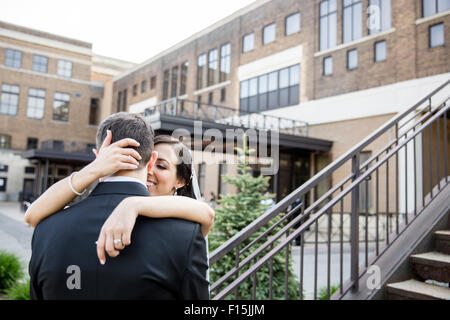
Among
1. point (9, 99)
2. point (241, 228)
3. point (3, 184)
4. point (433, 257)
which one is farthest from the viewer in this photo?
point (9, 99)

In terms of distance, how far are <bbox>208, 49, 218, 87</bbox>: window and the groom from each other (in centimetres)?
2606

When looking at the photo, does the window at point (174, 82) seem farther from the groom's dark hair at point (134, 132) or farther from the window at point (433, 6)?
the groom's dark hair at point (134, 132)

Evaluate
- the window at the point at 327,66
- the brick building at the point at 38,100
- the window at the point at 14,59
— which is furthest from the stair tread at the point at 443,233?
the window at the point at 14,59

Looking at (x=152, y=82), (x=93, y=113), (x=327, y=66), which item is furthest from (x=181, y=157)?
(x=93, y=113)

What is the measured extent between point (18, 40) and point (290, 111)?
27516 millimetres

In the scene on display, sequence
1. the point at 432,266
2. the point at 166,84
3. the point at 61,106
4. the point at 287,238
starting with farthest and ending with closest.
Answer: the point at 61,106, the point at 166,84, the point at 432,266, the point at 287,238

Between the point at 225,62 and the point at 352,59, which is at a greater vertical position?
the point at 225,62

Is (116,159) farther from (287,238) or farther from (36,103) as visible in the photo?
(36,103)

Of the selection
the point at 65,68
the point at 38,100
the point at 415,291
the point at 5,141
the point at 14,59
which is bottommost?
the point at 415,291

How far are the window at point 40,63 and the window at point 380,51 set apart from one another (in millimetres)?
31481

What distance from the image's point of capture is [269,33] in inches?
901

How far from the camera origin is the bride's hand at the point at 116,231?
1.10 meters

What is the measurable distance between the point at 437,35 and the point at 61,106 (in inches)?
1342
